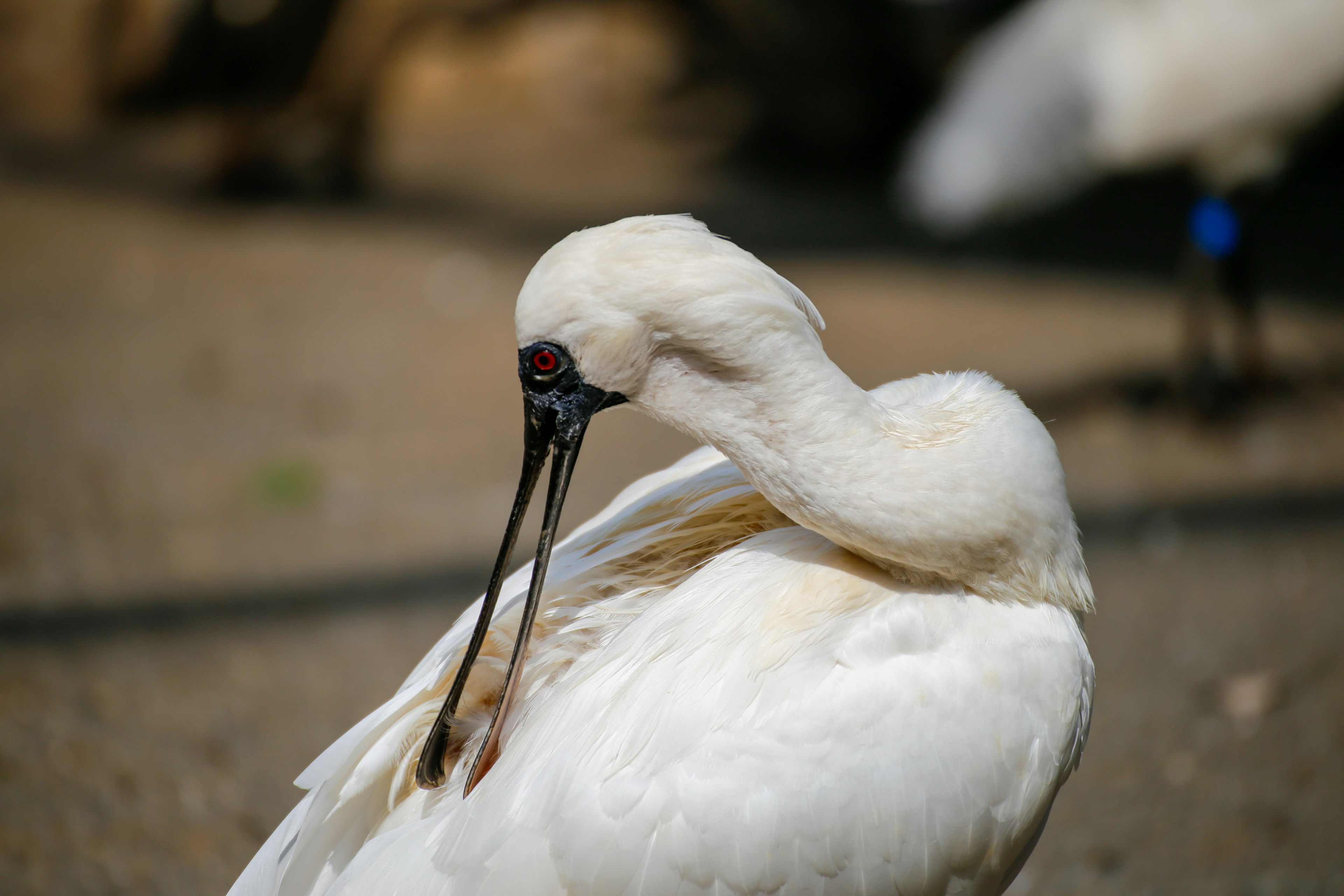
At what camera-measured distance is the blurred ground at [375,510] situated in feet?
9.15

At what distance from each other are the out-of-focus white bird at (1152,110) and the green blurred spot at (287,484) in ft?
9.34

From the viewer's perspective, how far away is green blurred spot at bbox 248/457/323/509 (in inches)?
161

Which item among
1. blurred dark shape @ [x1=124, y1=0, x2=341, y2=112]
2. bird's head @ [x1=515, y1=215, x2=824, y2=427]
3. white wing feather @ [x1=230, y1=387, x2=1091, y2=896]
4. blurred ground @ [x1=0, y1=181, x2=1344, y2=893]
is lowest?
blurred ground @ [x1=0, y1=181, x2=1344, y2=893]

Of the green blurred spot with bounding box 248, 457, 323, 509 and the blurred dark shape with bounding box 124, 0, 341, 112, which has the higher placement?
the blurred dark shape with bounding box 124, 0, 341, 112

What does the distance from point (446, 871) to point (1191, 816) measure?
2002 millimetres

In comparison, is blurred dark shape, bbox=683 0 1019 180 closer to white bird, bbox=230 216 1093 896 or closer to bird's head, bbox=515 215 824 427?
white bird, bbox=230 216 1093 896

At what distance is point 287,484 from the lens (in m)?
4.21

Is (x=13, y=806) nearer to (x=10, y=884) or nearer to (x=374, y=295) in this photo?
(x=10, y=884)

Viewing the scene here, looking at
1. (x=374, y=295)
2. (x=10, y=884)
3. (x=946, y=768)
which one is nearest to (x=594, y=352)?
(x=946, y=768)

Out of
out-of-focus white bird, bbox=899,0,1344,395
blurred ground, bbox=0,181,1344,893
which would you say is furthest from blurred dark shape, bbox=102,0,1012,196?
out-of-focus white bird, bbox=899,0,1344,395

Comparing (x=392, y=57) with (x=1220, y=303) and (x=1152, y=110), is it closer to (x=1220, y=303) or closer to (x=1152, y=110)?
(x=1152, y=110)

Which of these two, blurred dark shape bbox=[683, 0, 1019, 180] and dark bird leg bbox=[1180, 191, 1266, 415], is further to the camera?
blurred dark shape bbox=[683, 0, 1019, 180]

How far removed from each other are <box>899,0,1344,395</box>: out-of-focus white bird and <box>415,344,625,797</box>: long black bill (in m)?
3.63

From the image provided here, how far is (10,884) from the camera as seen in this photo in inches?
102
